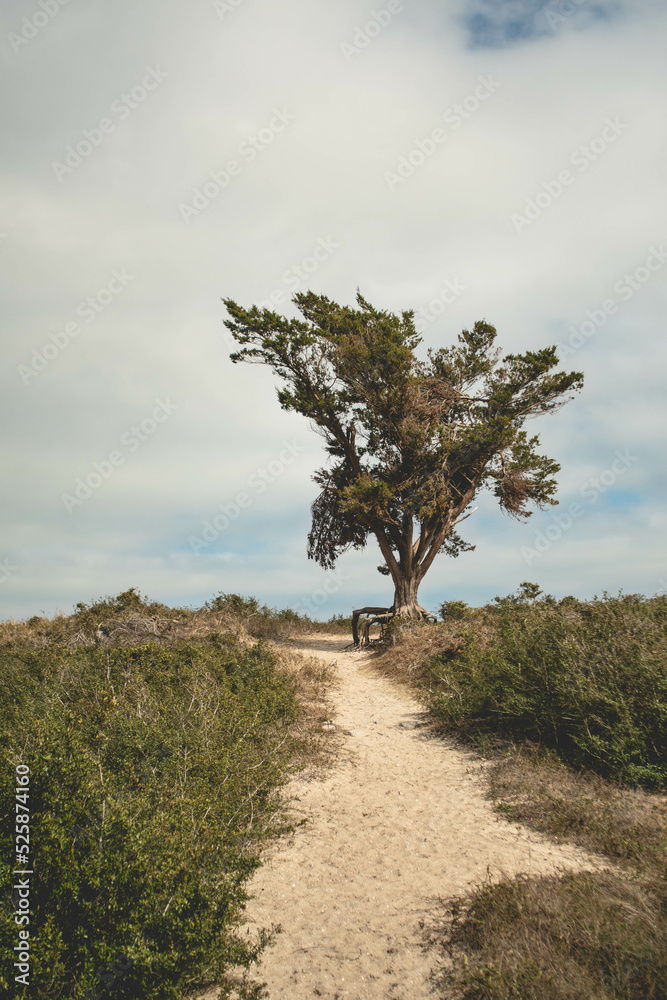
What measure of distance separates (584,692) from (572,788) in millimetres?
1102

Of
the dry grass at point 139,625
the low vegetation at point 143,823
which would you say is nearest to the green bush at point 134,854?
the low vegetation at point 143,823

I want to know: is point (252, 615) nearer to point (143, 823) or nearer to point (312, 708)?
point (312, 708)

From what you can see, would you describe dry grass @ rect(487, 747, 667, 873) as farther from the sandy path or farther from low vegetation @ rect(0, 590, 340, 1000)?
low vegetation @ rect(0, 590, 340, 1000)

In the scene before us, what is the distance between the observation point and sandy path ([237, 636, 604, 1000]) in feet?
12.8

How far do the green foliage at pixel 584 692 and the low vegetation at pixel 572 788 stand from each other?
19 millimetres

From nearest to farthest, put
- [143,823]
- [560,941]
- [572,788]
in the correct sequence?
[560,941], [143,823], [572,788]

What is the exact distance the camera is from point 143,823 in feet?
12.1

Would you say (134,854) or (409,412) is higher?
(409,412)

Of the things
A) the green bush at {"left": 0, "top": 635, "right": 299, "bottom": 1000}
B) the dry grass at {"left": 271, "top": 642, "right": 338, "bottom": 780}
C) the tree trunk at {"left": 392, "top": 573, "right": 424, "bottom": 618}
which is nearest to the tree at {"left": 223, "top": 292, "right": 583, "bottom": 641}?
the tree trunk at {"left": 392, "top": 573, "right": 424, "bottom": 618}

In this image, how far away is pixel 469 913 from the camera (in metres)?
4.19

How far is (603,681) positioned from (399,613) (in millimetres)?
13183

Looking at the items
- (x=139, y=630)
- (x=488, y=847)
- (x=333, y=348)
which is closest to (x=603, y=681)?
(x=488, y=847)

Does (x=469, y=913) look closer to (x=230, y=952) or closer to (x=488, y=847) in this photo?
(x=488, y=847)

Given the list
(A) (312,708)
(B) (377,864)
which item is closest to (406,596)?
(A) (312,708)
